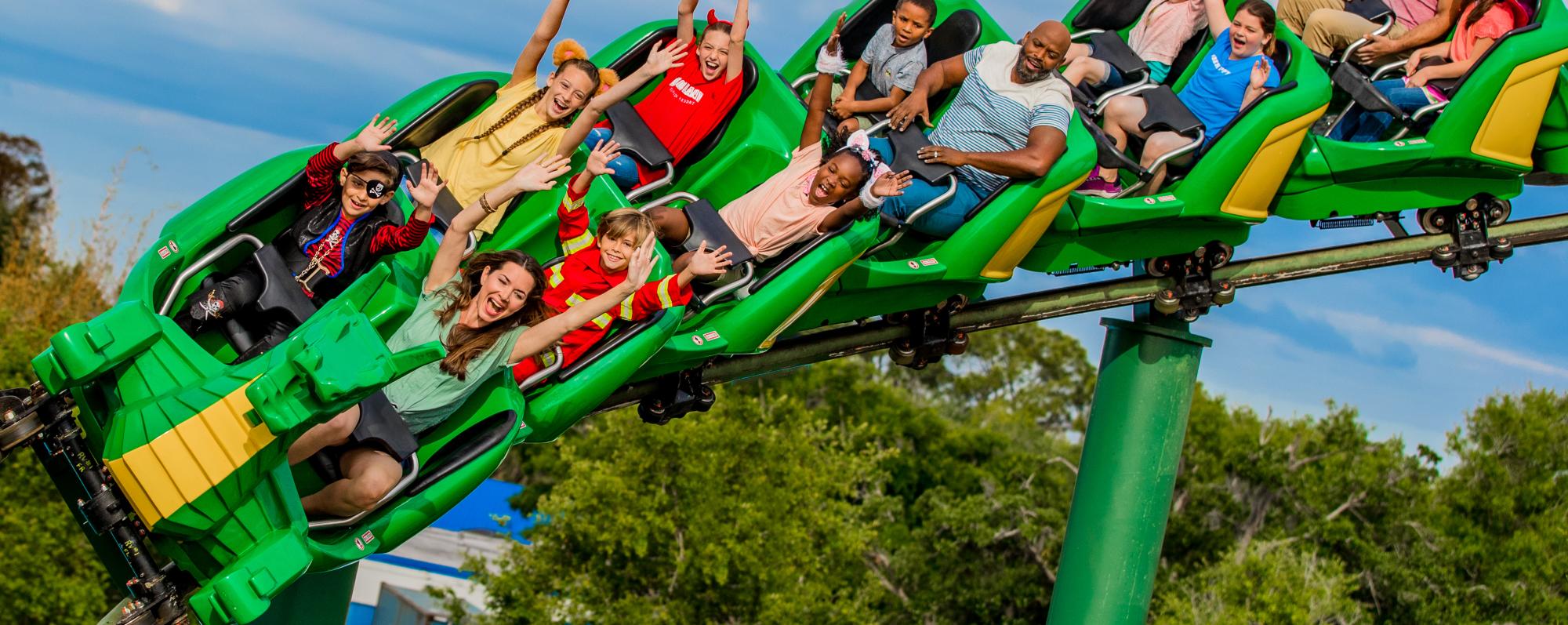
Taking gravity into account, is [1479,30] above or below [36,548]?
below

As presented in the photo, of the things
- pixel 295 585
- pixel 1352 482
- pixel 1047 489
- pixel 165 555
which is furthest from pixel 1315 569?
pixel 165 555

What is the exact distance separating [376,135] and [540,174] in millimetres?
458

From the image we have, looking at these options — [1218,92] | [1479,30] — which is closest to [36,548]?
[1218,92]

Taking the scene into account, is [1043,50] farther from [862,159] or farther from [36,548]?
[36,548]

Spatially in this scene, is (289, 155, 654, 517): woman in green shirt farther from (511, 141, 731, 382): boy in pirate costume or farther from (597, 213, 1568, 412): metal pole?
(597, 213, 1568, 412): metal pole

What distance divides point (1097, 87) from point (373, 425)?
3.07 metres

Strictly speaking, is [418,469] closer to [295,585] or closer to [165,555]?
[165,555]

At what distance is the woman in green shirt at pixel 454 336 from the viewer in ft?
11.3

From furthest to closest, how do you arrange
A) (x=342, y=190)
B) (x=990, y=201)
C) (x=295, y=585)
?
(x=990, y=201), (x=295, y=585), (x=342, y=190)

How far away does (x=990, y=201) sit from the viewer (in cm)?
477

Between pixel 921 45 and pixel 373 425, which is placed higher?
pixel 921 45

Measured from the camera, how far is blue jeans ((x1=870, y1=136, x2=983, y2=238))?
4695 millimetres

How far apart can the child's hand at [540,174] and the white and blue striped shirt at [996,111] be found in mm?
1449

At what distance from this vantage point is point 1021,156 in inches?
183
